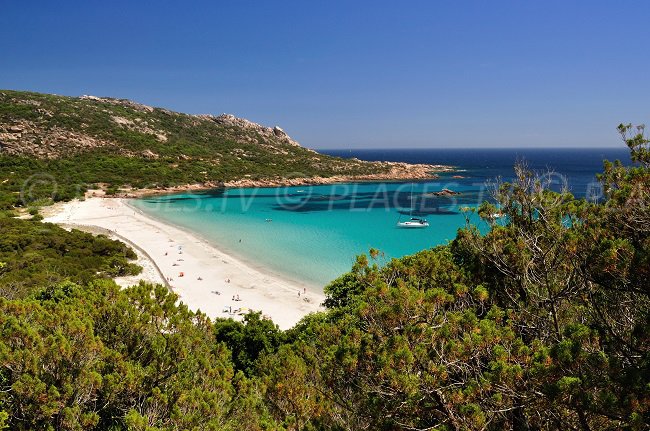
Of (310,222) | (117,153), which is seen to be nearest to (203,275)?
(310,222)

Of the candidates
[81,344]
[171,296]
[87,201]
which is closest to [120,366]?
[81,344]

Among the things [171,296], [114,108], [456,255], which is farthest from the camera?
Answer: [114,108]

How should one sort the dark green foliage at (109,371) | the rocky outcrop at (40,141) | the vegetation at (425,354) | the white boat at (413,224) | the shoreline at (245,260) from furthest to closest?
the rocky outcrop at (40,141) → the white boat at (413,224) → the shoreline at (245,260) → the dark green foliage at (109,371) → the vegetation at (425,354)

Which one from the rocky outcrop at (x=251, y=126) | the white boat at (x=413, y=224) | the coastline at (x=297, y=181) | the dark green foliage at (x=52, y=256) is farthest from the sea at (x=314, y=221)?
the rocky outcrop at (x=251, y=126)

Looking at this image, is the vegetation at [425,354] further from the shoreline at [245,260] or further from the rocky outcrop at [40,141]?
the rocky outcrop at [40,141]

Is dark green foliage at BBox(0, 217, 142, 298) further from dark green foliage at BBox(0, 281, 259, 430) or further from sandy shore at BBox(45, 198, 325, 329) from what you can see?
dark green foliage at BBox(0, 281, 259, 430)

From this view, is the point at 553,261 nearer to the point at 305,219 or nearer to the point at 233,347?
the point at 233,347

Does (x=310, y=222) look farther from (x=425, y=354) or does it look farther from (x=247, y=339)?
(x=425, y=354)
